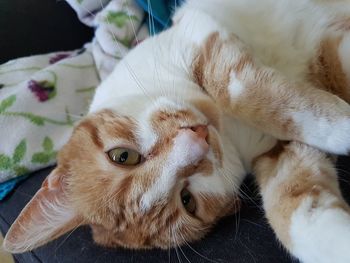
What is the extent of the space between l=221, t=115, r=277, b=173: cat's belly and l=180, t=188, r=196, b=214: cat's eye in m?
0.14

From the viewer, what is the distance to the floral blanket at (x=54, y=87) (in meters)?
1.34

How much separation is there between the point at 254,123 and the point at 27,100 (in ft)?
2.62

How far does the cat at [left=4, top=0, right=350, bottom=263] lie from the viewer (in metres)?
0.90

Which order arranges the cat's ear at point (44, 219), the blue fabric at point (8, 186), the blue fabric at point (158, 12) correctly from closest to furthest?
1. the cat's ear at point (44, 219)
2. the blue fabric at point (8, 186)
3. the blue fabric at point (158, 12)

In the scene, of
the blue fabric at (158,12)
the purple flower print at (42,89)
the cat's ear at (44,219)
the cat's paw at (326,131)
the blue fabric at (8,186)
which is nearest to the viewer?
the cat's paw at (326,131)

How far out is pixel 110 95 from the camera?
1219 millimetres

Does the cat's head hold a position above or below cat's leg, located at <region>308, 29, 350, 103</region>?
below

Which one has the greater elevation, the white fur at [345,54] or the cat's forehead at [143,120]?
the white fur at [345,54]

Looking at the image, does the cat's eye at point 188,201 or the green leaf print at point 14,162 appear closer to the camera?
the cat's eye at point 188,201

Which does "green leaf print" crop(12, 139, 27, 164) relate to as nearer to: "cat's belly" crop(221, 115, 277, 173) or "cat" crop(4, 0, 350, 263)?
"cat" crop(4, 0, 350, 263)

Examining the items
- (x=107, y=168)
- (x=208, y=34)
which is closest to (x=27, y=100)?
(x=107, y=168)

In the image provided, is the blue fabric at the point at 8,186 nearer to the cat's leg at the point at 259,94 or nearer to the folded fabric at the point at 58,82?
the folded fabric at the point at 58,82

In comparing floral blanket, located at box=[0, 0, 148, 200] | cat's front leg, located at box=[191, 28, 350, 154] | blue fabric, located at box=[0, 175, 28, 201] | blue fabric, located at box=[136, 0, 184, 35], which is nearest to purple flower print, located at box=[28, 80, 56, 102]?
floral blanket, located at box=[0, 0, 148, 200]

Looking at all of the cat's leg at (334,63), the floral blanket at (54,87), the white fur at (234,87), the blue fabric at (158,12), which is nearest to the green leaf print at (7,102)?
the floral blanket at (54,87)
